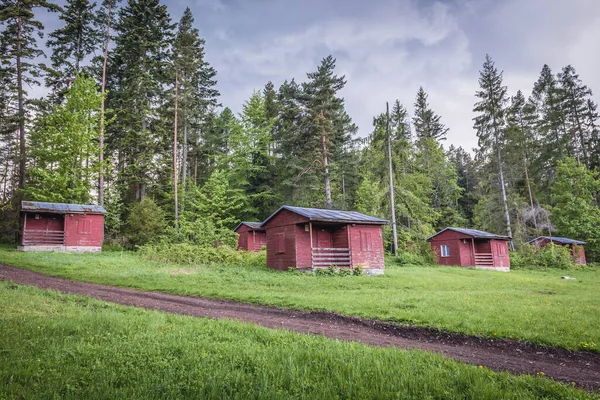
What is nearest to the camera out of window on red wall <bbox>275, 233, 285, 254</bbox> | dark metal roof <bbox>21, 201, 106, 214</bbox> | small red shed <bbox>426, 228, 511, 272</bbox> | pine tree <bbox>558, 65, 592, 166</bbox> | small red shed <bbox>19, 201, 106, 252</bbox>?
window on red wall <bbox>275, 233, 285, 254</bbox>

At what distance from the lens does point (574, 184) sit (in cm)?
4403

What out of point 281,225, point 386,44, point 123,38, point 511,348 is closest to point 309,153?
point 281,225

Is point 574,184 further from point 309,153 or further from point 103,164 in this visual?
point 103,164

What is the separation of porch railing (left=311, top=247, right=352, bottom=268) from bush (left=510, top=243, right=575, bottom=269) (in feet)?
78.1

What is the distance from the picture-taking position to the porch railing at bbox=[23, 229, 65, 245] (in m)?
27.4

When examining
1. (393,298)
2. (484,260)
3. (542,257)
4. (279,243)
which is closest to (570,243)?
(542,257)

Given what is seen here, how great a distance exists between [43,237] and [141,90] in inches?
677

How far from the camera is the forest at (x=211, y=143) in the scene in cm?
3161

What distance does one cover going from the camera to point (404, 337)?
305 inches

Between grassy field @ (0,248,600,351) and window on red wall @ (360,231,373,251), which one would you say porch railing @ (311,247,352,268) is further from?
grassy field @ (0,248,600,351)

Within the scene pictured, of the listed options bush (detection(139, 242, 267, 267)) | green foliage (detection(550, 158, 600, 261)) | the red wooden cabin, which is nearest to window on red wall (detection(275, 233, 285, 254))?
the red wooden cabin

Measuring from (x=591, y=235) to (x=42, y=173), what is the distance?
6105 centimetres

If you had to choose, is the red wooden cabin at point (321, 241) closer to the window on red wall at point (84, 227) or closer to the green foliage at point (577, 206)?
the window on red wall at point (84, 227)

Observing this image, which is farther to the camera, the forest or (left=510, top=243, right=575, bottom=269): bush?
(left=510, top=243, right=575, bottom=269): bush
